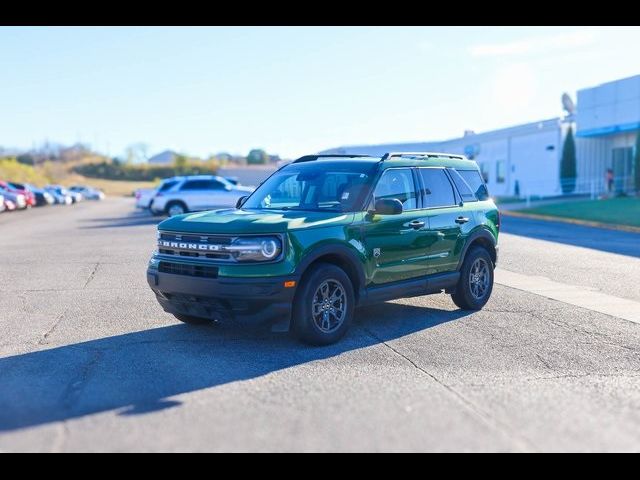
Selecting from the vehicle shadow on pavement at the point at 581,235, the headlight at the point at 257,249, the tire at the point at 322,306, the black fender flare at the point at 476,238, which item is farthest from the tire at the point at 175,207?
the headlight at the point at 257,249

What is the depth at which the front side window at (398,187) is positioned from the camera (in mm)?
8688

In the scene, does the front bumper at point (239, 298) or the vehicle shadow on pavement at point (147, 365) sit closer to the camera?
the vehicle shadow on pavement at point (147, 365)

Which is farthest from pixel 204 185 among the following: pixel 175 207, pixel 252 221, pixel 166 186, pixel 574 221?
pixel 252 221

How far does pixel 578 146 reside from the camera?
4300 cm

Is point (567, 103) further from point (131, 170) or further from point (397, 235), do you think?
point (131, 170)

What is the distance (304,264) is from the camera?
7566 millimetres

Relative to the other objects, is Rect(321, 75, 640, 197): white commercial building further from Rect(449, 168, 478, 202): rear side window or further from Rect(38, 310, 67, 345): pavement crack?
Rect(38, 310, 67, 345): pavement crack

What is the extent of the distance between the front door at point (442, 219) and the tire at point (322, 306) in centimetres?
158

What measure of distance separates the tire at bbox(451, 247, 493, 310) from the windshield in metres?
2.02

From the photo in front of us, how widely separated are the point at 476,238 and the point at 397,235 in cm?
167

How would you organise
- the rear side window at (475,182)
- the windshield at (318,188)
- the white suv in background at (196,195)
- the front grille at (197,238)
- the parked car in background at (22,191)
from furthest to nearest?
1. the parked car in background at (22,191)
2. the white suv in background at (196,195)
3. the rear side window at (475,182)
4. the windshield at (318,188)
5. the front grille at (197,238)

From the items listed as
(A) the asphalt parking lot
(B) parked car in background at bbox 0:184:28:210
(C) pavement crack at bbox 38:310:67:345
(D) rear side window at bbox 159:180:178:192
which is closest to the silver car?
(B) parked car in background at bbox 0:184:28:210

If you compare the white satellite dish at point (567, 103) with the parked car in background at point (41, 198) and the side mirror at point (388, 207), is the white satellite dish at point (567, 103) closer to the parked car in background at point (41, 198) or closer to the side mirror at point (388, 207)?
the parked car in background at point (41, 198)

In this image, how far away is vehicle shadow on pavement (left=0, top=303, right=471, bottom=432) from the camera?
19.3 ft
